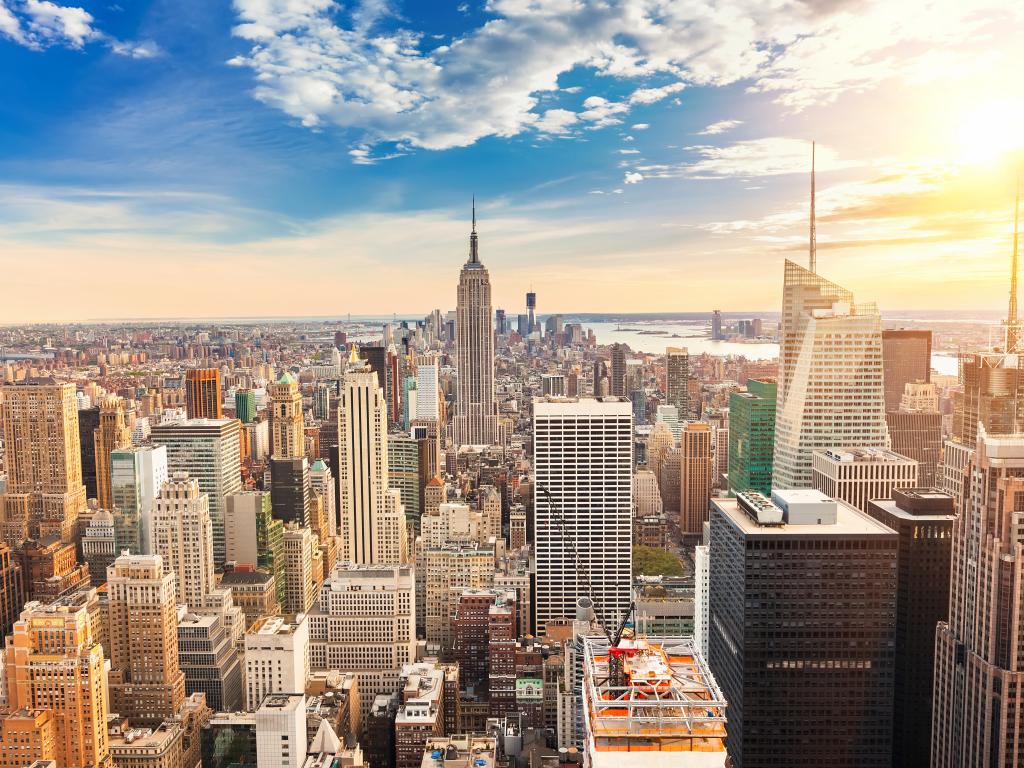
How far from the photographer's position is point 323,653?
1495cm

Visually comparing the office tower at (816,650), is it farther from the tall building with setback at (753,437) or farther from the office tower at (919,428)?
the tall building with setback at (753,437)

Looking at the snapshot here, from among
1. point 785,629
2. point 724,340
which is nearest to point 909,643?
point 785,629

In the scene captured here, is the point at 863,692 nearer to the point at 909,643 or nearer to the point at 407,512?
the point at 909,643

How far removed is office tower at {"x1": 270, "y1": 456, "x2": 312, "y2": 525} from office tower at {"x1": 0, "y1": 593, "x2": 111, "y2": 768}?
9972mm

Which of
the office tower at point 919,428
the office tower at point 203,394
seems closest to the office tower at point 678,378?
the office tower at point 919,428

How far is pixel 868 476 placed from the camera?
48.5 feet

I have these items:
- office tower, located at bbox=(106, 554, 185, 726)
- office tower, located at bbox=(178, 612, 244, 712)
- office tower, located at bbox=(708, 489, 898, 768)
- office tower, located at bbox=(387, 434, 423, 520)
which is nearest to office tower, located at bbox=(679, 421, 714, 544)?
office tower, located at bbox=(387, 434, 423, 520)

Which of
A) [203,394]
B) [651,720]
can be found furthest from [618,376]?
[651,720]

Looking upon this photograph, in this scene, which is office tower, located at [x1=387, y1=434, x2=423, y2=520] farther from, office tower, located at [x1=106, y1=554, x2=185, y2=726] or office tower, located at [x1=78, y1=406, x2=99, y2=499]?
office tower, located at [x1=106, y1=554, x2=185, y2=726]

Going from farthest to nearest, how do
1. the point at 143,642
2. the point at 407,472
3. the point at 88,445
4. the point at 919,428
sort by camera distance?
the point at 407,472 → the point at 88,445 → the point at 919,428 → the point at 143,642

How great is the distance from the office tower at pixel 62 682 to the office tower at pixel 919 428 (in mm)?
13091

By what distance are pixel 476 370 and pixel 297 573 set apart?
52.5ft

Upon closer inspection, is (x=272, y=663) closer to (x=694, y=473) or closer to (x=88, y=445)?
(x=88, y=445)

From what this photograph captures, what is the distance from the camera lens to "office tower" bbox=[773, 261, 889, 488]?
1675cm
